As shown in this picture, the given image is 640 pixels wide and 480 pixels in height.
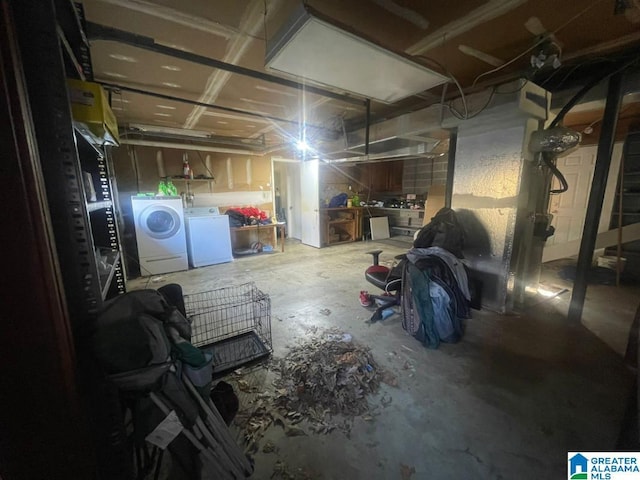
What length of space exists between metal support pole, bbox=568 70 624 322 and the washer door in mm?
4999

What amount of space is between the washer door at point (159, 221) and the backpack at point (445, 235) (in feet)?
11.8

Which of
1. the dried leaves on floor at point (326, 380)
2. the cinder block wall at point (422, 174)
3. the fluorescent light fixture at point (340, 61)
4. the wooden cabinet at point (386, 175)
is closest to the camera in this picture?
the fluorescent light fixture at point (340, 61)

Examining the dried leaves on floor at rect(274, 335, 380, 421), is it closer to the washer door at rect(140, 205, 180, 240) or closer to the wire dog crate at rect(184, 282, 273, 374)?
the wire dog crate at rect(184, 282, 273, 374)

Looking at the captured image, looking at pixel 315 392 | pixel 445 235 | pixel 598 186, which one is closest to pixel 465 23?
pixel 445 235

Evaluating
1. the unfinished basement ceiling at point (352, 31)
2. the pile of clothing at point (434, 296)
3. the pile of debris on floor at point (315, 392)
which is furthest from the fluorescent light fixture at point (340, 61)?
the pile of debris on floor at point (315, 392)

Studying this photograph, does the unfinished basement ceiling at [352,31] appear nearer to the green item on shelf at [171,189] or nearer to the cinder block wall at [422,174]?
the green item on shelf at [171,189]

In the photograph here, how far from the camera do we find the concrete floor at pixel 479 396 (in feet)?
3.96

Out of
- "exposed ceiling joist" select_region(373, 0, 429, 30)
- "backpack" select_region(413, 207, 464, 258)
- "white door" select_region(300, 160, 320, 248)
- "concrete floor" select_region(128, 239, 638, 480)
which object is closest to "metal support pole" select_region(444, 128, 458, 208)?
"backpack" select_region(413, 207, 464, 258)

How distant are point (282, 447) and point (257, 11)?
237 cm

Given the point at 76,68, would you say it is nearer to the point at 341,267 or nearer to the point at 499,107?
the point at 499,107

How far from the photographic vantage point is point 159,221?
391 centimetres

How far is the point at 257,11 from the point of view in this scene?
141cm

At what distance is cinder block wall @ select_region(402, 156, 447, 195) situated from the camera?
5559 millimetres

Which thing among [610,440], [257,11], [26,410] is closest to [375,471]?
[610,440]
